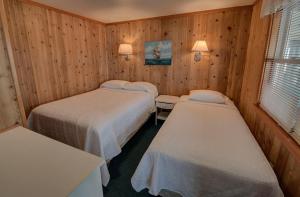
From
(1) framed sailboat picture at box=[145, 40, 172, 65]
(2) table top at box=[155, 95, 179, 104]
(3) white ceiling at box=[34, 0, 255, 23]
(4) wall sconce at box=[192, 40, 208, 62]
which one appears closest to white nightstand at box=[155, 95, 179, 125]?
(2) table top at box=[155, 95, 179, 104]

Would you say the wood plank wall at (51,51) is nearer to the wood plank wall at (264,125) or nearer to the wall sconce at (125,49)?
the wall sconce at (125,49)

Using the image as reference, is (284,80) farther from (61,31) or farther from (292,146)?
(61,31)

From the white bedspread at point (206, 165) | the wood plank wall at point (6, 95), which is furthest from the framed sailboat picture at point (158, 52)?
the wood plank wall at point (6, 95)

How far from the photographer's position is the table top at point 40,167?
2.20ft

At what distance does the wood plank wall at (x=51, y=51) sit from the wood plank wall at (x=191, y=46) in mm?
703

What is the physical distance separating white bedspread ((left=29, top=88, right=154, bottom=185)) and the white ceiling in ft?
5.01

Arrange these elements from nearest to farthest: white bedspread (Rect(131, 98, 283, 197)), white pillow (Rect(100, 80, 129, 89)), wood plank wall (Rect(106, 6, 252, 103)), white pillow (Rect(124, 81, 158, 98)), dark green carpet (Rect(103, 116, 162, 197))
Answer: white bedspread (Rect(131, 98, 283, 197)) < dark green carpet (Rect(103, 116, 162, 197)) < wood plank wall (Rect(106, 6, 252, 103)) < white pillow (Rect(124, 81, 158, 98)) < white pillow (Rect(100, 80, 129, 89))

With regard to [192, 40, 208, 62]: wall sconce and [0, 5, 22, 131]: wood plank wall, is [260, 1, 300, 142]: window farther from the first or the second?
[0, 5, 22, 131]: wood plank wall

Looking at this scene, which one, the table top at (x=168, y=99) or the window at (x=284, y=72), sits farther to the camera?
the table top at (x=168, y=99)

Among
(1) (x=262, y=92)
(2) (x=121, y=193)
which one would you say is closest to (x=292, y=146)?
(1) (x=262, y=92)

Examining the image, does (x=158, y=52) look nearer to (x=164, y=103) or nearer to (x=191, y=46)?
(x=191, y=46)

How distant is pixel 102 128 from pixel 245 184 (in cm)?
141

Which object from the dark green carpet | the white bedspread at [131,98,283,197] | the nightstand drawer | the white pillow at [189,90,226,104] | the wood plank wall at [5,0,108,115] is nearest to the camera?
the white bedspread at [131,98,283,197]

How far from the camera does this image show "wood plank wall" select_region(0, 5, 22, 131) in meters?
1.37
